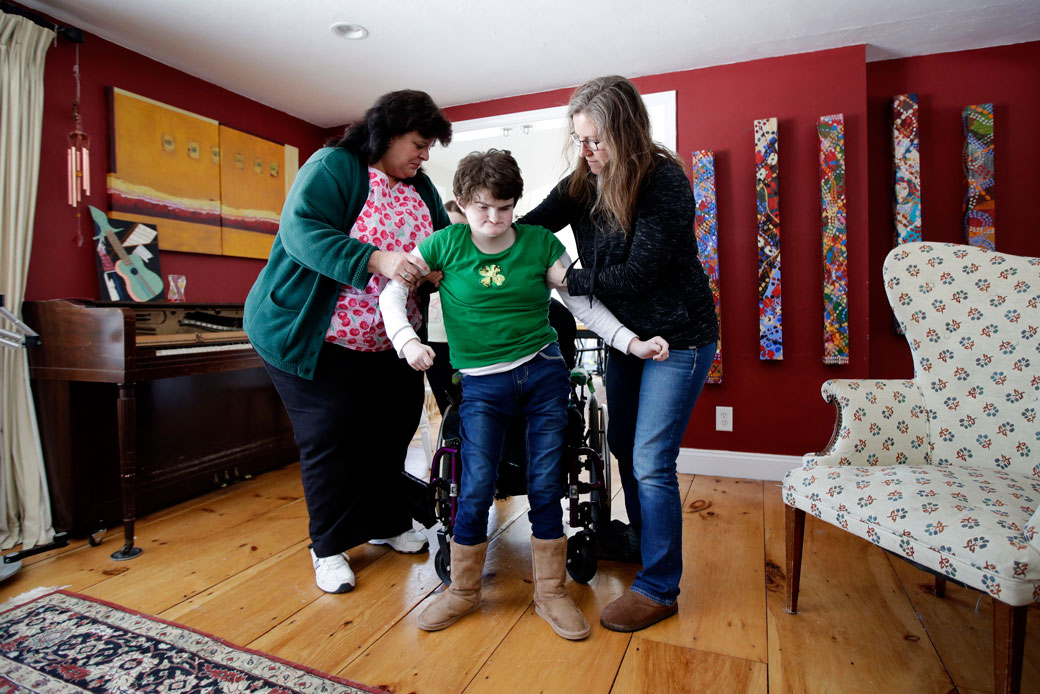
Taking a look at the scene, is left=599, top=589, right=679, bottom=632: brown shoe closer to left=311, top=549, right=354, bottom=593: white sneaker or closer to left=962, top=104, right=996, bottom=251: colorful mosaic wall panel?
left=311, top=549, right=354, bottom=593: white sneaker

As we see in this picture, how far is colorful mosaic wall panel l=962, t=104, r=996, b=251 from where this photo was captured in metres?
2.82

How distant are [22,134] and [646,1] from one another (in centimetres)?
253

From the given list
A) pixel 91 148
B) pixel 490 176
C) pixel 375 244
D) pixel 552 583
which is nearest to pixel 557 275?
pixel 490 176

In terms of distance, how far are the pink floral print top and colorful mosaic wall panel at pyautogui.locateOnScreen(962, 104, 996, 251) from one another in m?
2.75

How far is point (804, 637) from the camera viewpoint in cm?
149

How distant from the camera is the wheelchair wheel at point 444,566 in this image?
1.78 m

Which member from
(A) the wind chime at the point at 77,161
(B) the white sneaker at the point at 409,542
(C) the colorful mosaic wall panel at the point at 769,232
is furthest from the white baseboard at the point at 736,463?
(A) the wind chime at the point at 77,161

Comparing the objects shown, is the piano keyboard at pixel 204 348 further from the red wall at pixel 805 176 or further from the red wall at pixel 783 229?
the red wall at pixel 783 229

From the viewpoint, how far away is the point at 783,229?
2.97 meters

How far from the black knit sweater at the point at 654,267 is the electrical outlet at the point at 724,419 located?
1668 millimetres

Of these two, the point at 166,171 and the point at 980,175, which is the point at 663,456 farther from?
the point at 166,171

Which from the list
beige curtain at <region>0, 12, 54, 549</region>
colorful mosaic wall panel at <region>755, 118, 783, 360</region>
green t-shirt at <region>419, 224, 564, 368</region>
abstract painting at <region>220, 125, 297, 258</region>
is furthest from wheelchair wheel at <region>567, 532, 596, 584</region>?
abstract painting at <region>220, 125, 297, 258</region>

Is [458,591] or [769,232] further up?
[769,232]

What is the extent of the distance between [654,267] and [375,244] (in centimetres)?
80
